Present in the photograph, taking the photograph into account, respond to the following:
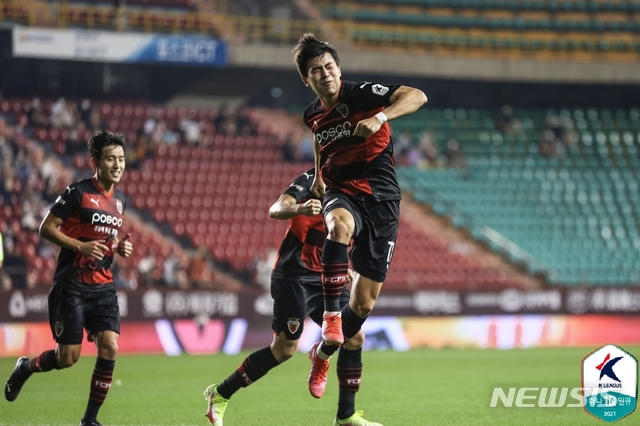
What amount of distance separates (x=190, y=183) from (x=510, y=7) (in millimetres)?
12582

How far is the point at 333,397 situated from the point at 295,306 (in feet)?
10.5

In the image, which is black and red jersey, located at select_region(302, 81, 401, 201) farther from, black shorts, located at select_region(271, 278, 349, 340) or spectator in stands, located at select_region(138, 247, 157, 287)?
spectator in stands, located at select_region(138, 247, 157, 287)

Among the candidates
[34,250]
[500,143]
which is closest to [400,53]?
[500,143]

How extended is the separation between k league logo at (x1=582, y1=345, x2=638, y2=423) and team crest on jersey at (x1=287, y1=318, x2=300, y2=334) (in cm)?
227

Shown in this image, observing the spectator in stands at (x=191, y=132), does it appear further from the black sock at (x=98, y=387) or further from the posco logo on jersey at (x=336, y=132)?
the posco logo on jersey at (x=336, y=132)

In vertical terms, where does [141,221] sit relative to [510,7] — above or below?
below

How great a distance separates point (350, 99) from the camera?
7.67 meters

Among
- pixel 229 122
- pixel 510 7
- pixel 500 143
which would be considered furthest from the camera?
pixel 510 7

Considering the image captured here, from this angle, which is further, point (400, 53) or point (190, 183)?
point (400, 53)

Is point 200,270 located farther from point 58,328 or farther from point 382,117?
point 382,117

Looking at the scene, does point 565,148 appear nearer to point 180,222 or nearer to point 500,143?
point 500,143

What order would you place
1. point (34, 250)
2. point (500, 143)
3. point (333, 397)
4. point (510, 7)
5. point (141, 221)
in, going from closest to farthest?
1. point (333, 397)
2. point (34, 250)
3. point (141, 221)
4. point (500, 143)
5. point (510, 7)

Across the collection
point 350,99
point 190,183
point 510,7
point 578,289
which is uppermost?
point 510,7

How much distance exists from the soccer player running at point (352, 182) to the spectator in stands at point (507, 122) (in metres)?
23.5
